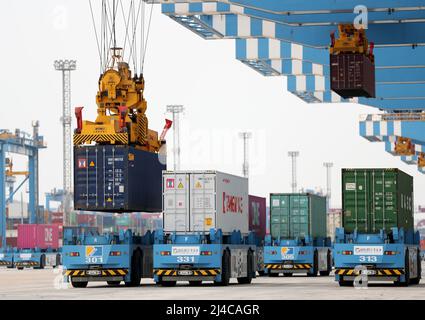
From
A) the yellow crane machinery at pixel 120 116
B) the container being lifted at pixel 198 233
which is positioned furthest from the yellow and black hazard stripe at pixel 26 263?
the container being lifted at pixel 198 233

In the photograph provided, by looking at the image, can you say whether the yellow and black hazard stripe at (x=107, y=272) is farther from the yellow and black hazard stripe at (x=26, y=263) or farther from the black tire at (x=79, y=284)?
the yellow and black hazard stripe at (x=26, y=263)

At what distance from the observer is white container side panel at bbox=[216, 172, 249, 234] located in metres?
34.1

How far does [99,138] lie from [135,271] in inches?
213

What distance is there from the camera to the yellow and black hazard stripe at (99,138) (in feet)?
124

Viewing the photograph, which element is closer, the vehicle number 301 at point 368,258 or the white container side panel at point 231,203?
the vehicle number 301 at point 368,258

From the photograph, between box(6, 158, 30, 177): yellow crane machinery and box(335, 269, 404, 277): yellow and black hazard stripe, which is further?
box(6, 158, 30, 177): yellow crane machinery

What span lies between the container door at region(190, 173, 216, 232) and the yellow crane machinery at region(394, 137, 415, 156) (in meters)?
34.6

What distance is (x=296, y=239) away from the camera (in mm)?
45594

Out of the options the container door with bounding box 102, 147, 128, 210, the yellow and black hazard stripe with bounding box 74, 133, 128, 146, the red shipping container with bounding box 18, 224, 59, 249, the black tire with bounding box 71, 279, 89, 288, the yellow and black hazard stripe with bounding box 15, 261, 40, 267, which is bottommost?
the black tire with bounding box 71, 279, 89, 288

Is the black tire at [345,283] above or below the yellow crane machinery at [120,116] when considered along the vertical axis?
below

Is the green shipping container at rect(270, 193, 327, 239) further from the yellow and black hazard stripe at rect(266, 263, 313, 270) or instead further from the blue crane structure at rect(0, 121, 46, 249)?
the blue crane structure at rect(0, 121, 46, 249)

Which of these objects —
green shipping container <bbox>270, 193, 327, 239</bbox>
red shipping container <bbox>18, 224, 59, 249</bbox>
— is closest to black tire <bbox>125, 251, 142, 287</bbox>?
green shipping container <bbox>270, 193, 327, 239</bbox>

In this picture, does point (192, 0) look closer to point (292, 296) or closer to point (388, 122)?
point (292, 296)

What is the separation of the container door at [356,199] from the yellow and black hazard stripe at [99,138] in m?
7.79
